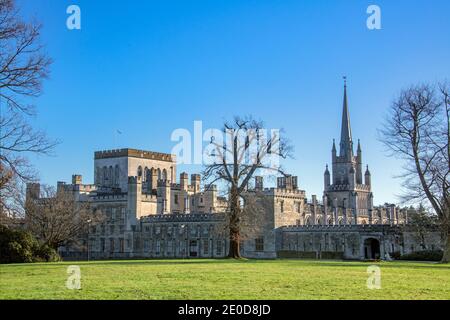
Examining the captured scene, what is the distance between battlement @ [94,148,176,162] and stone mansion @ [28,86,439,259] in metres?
0.15

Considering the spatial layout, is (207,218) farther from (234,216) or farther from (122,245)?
(234,216)

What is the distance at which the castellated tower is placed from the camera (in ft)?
300

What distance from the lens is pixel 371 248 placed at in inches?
2549

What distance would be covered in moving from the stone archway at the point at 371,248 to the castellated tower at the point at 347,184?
75.3ft

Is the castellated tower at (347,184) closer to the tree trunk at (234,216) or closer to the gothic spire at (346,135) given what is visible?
the gothic spire at (346,135)

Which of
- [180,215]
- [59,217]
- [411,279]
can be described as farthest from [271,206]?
[411,279]

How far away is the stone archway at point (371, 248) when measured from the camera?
6359cm

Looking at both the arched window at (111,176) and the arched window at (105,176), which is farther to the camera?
the arched window at (105,176)

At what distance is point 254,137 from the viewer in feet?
141

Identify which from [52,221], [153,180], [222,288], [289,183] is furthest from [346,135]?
[222,288]

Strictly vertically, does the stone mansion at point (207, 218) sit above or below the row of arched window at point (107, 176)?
below

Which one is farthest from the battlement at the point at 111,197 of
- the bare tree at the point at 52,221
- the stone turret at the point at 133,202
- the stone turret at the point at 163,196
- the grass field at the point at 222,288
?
the grass field at the point at 222,288
